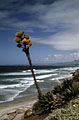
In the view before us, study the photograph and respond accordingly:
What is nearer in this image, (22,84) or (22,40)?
(22,40)

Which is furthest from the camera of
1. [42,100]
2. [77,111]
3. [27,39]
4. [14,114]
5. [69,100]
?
[14,114]

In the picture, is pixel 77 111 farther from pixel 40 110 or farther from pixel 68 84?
pixel 68 84

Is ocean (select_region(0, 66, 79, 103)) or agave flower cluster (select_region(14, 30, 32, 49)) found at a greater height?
agave flower cluster (select_region(14, 30, 32, 49))

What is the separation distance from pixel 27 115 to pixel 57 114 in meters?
2.98

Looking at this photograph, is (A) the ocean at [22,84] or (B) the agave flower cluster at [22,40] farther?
(A) the ocean at [22,84]

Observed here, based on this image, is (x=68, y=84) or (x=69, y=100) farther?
(x=68, y=84)

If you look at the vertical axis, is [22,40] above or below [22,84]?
above

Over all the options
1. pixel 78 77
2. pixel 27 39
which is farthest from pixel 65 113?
pixel 78 77

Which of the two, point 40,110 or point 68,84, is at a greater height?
point 68,84

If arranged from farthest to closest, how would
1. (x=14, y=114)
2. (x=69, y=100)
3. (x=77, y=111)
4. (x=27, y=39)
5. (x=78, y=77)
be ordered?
(x=78, y=77) → (x=14, y=114) → (x=27, y=39) → (x=69, y=100) → (x=77, y=111)

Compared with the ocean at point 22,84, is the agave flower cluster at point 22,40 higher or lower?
higher

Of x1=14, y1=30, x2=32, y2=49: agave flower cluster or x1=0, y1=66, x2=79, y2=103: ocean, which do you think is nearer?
x1=14, y1=30, x2=32, y2=49: agave flower cluster

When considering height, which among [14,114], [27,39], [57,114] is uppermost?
[27,39]

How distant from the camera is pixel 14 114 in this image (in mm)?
11117
